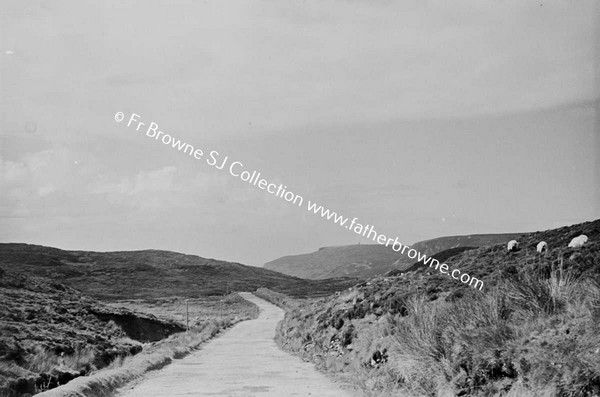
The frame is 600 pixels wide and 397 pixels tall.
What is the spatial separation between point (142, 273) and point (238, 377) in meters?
135

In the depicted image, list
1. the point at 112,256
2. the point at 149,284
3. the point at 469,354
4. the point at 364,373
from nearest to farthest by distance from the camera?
Result: the point at 469,354 → the point at 364,373 → the point at 149,284 → the point at 112,256

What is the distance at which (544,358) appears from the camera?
844cm

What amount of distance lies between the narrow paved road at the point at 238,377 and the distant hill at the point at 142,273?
7309 cm

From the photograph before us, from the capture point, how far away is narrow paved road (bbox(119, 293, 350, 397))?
1300 cm

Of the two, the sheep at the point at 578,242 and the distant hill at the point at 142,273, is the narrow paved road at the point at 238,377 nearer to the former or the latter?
the sheep at the point at 578,242

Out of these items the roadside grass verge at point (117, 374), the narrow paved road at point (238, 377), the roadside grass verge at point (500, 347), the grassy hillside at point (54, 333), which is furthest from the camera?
the grassy hillside at point (54, 333)

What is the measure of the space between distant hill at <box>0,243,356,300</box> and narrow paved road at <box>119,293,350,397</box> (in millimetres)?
73093

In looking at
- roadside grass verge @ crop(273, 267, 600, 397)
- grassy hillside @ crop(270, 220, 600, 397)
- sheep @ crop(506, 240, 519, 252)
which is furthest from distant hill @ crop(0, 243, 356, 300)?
roadside grass verge @ crop(273, 267, 600, 397)

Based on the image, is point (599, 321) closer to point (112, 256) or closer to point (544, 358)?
point (544, 358)

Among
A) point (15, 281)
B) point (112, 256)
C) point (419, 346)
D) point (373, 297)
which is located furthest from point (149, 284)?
point (419, 346)

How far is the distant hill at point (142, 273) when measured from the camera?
115 metres

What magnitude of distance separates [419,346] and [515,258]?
1109cm

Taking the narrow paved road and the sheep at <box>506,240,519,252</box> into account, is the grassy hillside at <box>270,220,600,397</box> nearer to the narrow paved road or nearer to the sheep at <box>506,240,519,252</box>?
the narrow paved road

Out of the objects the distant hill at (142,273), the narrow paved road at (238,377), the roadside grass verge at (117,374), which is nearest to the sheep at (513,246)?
the narrow paved road at (238,377)
